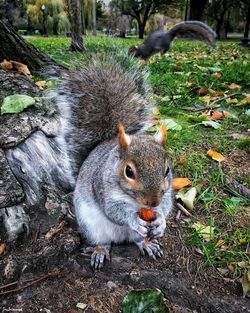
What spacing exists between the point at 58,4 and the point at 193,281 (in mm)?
16132

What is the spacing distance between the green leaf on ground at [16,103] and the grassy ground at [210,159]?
261 millimetres

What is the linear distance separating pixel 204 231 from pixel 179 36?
1.22 meters

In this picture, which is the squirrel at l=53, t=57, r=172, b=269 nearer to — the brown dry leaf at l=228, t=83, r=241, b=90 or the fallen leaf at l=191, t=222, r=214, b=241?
the fallen leaf at l=191, t=222, r=214, b=241

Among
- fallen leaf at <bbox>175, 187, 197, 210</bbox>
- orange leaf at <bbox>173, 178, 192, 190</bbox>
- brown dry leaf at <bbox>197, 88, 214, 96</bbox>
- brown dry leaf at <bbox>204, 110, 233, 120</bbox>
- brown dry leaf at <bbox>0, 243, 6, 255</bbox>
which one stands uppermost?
brown dry leaf at <bbox>197, 88, 214, 96</bbox>

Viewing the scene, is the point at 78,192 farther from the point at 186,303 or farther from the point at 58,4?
the point at 58,4

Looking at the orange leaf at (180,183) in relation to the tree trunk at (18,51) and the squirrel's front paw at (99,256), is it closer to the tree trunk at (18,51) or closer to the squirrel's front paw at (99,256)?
the squirrel's front paw at (99,256)

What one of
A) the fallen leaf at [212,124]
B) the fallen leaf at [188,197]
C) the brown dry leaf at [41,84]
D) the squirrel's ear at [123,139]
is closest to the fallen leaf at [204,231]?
the fallen leaf at [188,197]

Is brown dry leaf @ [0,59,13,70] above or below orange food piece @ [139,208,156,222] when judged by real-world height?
above

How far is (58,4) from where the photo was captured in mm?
15734

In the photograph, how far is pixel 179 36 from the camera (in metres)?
2.21

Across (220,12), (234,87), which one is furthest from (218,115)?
(220,12)

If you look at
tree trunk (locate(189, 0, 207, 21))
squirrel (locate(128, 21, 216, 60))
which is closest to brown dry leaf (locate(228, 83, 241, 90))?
squirrel (locate(128, 21, 216, 60))

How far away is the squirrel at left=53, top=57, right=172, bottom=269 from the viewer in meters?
1.17

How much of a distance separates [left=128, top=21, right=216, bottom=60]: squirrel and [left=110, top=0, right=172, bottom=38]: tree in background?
15679 millimetres
